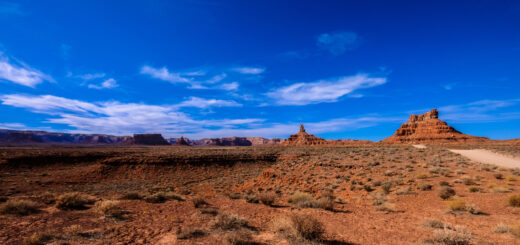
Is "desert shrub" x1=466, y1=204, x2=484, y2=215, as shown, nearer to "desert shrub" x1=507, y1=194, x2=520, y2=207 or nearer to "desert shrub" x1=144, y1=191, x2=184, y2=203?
"desert shrub" x1=507, y1=194, x2=520, y2=207

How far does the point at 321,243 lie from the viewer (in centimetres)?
544

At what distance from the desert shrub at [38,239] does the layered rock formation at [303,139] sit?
389 feet

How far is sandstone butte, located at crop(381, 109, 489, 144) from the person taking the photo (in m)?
90.3

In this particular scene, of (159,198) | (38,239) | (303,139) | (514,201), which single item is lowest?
(159,198)

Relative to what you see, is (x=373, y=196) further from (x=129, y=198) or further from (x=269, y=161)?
(x=269, y=161)

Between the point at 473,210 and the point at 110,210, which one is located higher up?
the point at 473,210

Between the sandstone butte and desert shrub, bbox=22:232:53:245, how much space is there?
378 ft

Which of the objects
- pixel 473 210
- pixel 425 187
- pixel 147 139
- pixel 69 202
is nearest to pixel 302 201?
pixel 473 210

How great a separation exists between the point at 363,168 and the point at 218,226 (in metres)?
15.7

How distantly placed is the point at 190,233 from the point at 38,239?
12.4 ft

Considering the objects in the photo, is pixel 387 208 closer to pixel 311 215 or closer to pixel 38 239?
pixel 311 215

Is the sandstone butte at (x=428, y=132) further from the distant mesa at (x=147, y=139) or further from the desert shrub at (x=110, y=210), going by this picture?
the distant mesa at (x=147, y=139)

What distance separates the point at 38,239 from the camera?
5426mm

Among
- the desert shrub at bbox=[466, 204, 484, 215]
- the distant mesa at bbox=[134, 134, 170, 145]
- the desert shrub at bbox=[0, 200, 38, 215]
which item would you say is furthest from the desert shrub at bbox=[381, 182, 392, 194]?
the distant mesa at bbox=[134, 134, 170, 145]
